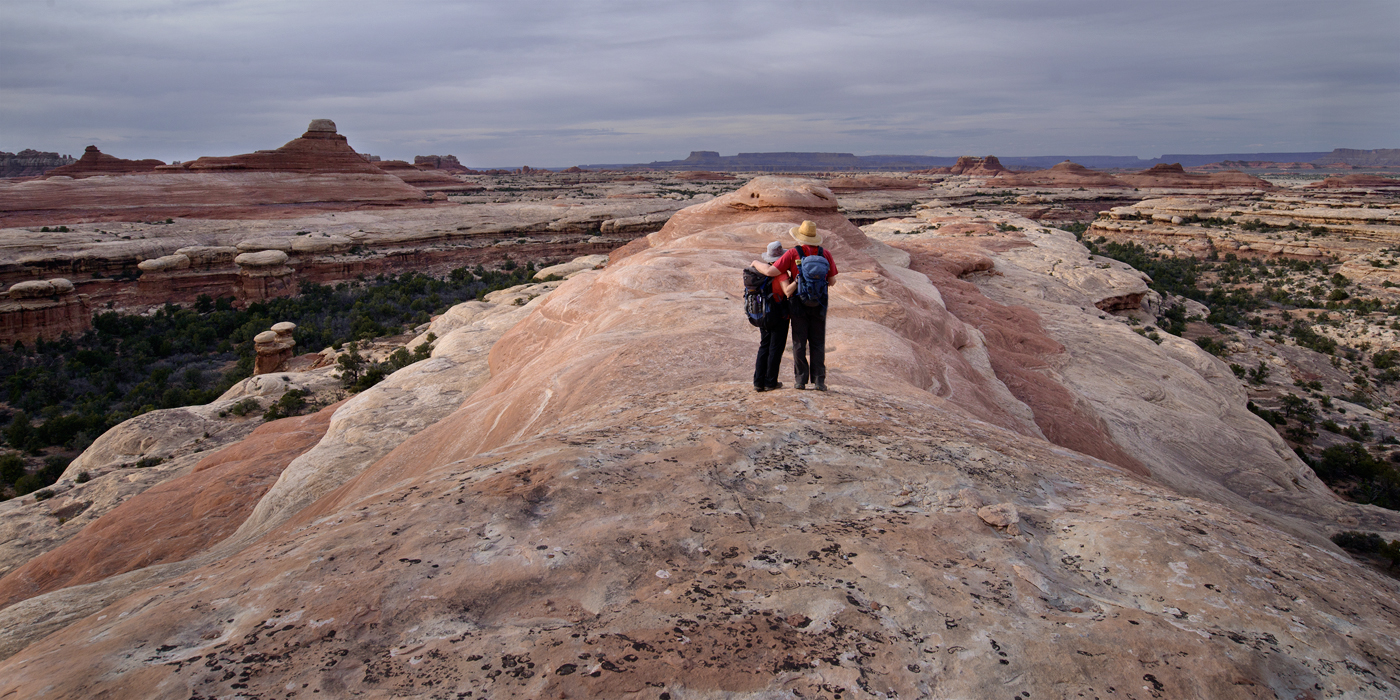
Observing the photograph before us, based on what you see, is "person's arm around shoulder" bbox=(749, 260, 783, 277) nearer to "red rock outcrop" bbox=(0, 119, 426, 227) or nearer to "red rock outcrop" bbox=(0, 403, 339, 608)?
"red rock outcrop" bbox=(0, 403, 339, 608)

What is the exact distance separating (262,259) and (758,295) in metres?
34.4

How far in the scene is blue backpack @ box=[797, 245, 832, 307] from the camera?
6.00m

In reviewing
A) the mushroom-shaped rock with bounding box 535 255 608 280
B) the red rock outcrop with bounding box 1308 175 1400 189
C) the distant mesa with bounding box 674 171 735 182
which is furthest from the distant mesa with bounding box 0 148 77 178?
the red rock outcrop with bounding box 1308 175 1400 189

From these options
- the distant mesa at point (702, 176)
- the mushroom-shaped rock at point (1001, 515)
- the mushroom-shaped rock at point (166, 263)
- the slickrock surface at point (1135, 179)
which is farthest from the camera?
the distant mesa at point (702, 176)

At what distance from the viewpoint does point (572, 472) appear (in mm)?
4148

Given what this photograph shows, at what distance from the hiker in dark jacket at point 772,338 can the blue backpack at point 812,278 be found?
0.16 metres

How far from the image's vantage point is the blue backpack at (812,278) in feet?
19.7

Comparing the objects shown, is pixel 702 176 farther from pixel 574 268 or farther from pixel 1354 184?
pixel 574 268

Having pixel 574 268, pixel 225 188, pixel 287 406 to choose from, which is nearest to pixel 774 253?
pixel 287 406

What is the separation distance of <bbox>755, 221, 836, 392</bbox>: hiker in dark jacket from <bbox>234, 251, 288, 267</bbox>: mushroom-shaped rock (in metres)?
34.3

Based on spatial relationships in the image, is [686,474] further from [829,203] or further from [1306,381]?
[1306,381]

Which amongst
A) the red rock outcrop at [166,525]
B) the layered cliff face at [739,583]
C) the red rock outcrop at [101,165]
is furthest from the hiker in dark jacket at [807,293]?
the red rock outcrop at [101,165]

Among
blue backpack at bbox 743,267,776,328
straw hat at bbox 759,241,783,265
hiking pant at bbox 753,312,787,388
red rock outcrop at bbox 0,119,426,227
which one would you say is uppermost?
red rock outcrop at bbox 0,119,426,227

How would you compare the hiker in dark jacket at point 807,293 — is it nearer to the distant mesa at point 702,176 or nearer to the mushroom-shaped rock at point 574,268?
the mushroom-shaped rock at point 574,268
